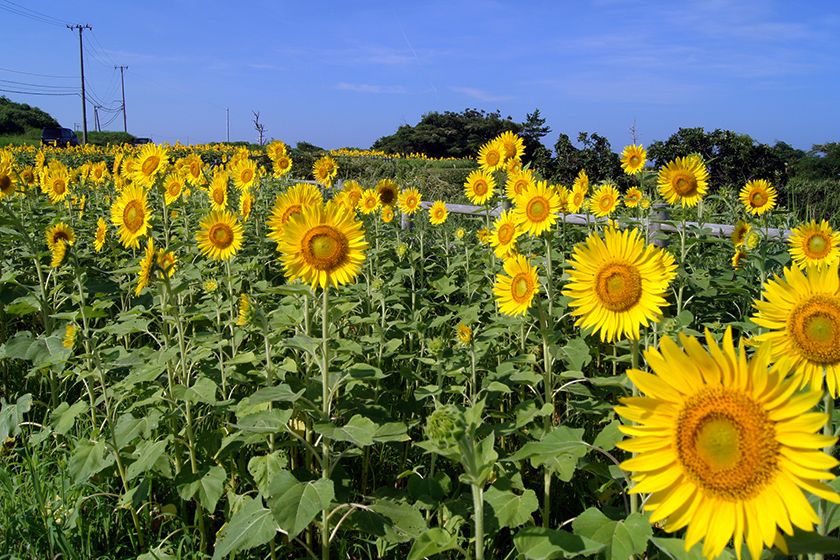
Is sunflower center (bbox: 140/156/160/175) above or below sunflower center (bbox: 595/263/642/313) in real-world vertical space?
above

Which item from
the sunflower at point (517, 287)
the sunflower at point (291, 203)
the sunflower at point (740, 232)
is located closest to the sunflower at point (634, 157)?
the sunflower at point (740, 232)

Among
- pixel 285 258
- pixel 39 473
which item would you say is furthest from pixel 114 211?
pixel 285 258

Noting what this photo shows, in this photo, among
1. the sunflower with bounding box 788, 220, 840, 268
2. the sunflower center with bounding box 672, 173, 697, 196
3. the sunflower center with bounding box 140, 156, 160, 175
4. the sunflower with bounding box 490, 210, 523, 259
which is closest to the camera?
the sunflower with bounding box 788, 220, 840, 268

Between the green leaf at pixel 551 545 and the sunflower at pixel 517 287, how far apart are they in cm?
137

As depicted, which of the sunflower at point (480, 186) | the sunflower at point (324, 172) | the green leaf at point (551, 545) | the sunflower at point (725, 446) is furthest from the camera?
the sunflower at point (324, 172)

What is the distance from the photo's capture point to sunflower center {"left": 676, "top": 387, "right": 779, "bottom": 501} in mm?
1134

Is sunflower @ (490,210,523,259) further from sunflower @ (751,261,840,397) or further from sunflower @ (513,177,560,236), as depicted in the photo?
sunflower @ (751,261,840,397)

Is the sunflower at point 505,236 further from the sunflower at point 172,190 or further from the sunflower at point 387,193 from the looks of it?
the sunflower at point 172,190

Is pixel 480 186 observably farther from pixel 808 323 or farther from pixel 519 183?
pixel 808 323

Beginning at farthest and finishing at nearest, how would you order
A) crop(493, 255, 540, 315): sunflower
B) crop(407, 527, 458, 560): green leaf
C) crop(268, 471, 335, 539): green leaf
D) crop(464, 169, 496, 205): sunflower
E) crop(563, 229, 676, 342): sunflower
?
crop(464, 169, 496, 205): sunflower, crop(493, 255, 540, 315): sunflower, crop(563, 229, 676, 342): sunflower, crop(268, 471, 335, 539): green leaf, crop(407, 527, 458, 560): green leaf

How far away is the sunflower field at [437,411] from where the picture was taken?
1.19 metres

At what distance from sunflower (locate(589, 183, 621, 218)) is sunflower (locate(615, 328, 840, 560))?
397 centimetres

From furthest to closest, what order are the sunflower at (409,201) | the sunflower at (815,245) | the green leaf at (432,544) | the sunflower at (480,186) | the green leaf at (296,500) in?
the sunflower at (409,201), the sunflower at (480,186), the sunflower at (815,245), the green leaf at (296,500), the green leaf at (432,544)

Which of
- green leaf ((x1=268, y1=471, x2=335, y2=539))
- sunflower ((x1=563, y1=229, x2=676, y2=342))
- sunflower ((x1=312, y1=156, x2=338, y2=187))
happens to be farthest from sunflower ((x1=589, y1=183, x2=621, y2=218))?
green leaf ((x1=268, y1=471, x2=335, y2=539))
